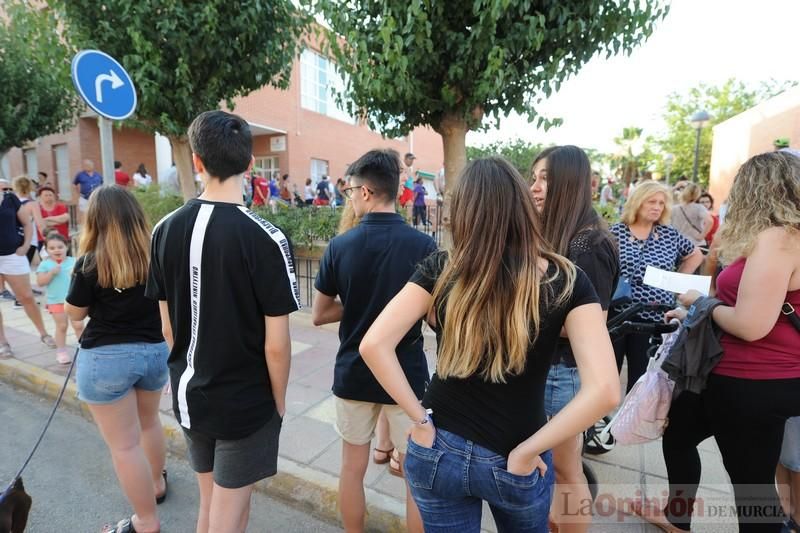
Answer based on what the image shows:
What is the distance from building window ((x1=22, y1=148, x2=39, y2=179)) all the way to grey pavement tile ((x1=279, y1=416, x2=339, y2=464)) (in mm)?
21695

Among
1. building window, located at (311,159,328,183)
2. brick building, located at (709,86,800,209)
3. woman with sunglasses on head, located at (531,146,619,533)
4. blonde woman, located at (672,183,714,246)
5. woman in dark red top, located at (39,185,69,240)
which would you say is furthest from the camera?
building window, located at (311,159,328,183)

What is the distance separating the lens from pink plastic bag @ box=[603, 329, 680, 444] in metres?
2.16

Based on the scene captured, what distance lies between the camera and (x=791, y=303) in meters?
1.78

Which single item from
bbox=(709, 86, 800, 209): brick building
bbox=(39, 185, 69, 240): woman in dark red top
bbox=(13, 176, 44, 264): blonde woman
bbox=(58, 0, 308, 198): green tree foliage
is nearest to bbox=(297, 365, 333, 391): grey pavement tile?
bbox=(13, 176, 44, 264): blonde woman

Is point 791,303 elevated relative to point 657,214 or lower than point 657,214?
lower

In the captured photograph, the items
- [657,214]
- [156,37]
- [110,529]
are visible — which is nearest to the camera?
[110,529]

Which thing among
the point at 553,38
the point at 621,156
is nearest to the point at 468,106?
the point at 553,38

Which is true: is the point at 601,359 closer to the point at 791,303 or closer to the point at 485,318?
the point at 485,318

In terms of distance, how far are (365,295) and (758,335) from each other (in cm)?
161

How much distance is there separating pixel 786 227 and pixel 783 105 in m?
15.6

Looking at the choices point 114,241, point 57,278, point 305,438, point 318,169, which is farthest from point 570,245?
point 318,169

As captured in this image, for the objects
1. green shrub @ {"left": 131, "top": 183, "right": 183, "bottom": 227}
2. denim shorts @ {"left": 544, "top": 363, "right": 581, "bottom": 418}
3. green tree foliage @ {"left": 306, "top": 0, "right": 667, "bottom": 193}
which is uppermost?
green tree foliage @ {"left": 306, "top": 0, "right": 667, "bottom": 193}

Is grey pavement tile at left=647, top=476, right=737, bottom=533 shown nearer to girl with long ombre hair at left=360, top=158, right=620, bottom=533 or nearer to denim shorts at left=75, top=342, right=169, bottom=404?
girl with long ombre hair at left=360, top=158, right=620, bottom=533

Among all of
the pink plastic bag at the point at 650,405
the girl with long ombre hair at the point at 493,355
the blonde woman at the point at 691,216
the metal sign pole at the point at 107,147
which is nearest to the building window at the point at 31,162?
the metal sign pole at the point at 107,147
